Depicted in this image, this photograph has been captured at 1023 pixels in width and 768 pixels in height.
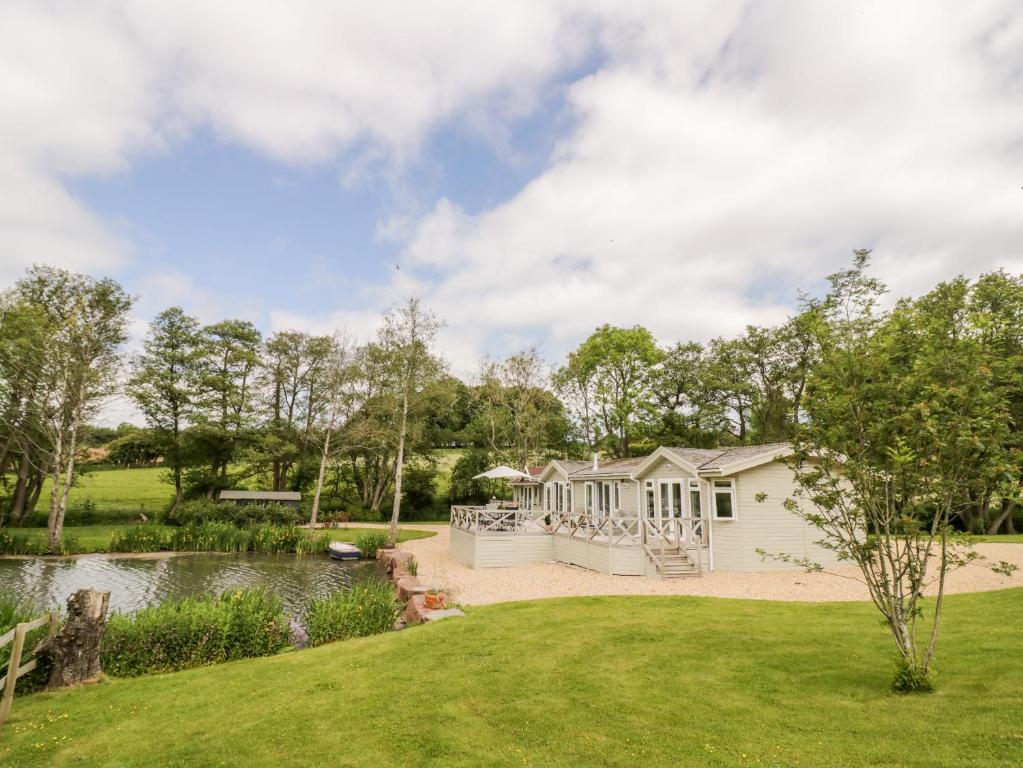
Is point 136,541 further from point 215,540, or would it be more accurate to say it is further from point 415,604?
point 415,604

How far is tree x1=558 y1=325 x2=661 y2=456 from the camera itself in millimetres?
37062

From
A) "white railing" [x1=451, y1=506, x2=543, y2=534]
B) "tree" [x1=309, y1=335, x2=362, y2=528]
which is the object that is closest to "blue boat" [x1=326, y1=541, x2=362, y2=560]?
"white railing" [x1=451, y1=506, x2=543, y2=534]

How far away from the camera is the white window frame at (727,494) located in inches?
655

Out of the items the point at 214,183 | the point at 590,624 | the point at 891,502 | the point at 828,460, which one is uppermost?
the point at 214,183

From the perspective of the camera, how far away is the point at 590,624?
9328 millimetres

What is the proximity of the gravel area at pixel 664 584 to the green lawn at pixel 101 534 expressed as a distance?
37.1 feet

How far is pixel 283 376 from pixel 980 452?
3978 centimetres

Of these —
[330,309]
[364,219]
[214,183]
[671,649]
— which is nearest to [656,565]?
[671,649]

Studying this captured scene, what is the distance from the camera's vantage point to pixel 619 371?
37.6 metres

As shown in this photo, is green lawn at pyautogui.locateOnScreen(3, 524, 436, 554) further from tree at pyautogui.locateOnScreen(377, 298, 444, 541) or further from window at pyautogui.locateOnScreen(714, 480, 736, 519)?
window at pyautogui.locateOnScreen(714, 480, 736, 519)

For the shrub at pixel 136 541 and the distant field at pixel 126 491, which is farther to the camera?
the distant field at pixel 126 491

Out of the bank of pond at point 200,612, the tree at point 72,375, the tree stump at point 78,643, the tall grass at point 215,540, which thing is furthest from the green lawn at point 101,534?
the tree stump at point 78,643

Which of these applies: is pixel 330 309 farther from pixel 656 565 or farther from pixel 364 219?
pixel 656 565

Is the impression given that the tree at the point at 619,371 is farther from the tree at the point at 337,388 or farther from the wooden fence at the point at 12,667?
the wooden fence at the point at 12,667
